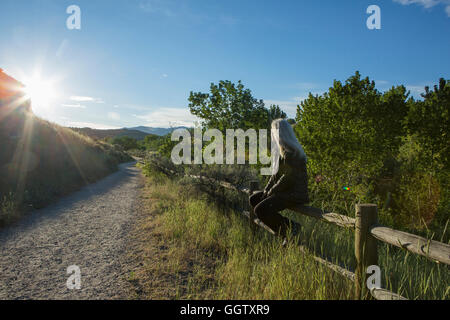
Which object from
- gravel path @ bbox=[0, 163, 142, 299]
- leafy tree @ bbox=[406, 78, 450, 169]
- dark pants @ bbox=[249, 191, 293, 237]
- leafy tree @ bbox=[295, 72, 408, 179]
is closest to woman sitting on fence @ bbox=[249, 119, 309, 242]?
dark pants @ bbox=[249, 191, 293, 237]

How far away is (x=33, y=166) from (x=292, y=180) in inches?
488

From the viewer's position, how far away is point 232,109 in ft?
35.2

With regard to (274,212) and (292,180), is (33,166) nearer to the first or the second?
(274,212)

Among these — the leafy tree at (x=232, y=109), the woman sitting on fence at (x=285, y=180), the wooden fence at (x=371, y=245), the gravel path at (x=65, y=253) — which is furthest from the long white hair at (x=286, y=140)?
the leafy tree at (x=232, y=109)

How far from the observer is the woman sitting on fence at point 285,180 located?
11.3 ft

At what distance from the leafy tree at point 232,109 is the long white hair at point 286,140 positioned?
6.97 meters

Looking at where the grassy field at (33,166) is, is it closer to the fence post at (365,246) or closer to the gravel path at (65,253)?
the gravel path at (65,253)

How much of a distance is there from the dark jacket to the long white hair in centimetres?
5

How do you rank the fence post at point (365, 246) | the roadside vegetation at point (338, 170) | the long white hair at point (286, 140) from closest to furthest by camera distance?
1. the fence post at point (365, 246)
2. the long white hair at point (286, 140)
3. the roadside vegetation at point (338, 170)

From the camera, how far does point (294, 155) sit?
11.2 ft
